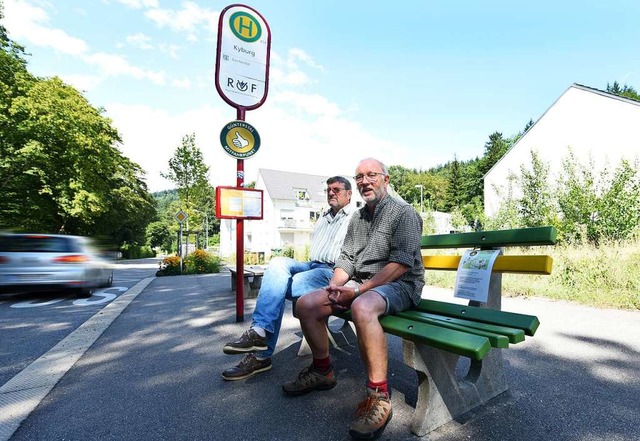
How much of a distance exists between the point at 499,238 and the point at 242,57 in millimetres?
3996

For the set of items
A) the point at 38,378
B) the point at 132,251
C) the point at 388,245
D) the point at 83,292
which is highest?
the point at 388,245

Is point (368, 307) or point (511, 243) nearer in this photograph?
point (368, 307)

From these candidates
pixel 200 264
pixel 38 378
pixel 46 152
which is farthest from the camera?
pixel 46 152

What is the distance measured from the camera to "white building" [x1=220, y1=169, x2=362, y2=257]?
138ft

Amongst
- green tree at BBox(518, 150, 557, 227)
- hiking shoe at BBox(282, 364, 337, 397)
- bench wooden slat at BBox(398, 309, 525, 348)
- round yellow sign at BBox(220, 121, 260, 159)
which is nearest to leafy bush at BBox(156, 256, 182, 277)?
round yellow sign at BBox(220, 121, 260, 159)

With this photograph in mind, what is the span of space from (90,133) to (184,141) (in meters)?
5.52

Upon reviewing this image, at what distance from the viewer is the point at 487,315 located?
2.04 metres

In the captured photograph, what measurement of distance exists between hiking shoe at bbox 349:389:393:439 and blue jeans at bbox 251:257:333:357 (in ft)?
3.15

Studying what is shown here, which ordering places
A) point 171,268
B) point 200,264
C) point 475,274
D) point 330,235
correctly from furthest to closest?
1. point 200,264
2. point 171,268
3. point 330,235
4. point 475,274

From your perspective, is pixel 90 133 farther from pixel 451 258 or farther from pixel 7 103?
pixel 451 258

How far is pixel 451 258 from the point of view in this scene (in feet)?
9.29

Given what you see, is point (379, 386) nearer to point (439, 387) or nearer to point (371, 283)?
point (439, 387)

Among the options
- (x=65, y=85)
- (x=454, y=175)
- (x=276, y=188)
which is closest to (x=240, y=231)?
(x=65, y=85)

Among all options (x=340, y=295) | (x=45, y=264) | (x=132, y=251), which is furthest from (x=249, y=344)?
(x=132, y=251)
